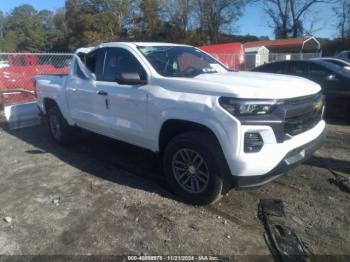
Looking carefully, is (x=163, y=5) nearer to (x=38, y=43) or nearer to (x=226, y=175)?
(x=38, y=43)

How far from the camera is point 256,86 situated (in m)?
3.98

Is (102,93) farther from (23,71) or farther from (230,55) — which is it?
(230,55)

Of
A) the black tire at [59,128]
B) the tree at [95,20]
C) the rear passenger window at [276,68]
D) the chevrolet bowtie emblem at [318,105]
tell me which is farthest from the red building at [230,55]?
the tree at [95,20]

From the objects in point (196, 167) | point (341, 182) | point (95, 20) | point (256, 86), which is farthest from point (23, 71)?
point (95, 20)

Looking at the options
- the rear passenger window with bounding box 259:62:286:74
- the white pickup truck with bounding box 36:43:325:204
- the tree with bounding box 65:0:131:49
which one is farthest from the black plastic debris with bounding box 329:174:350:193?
the tree with bounding box 65:0:131:49

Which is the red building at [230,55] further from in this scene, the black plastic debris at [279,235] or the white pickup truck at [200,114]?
the black plastic debris at [279,235]

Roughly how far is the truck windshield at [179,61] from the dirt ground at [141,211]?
1509mm

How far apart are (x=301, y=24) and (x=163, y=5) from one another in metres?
20.2

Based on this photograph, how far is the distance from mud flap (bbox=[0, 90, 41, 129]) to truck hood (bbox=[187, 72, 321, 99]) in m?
5.89

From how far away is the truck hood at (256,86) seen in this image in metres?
3.84

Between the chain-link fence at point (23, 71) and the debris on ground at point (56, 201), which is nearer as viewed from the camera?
the debris on ground at point (56, 201)

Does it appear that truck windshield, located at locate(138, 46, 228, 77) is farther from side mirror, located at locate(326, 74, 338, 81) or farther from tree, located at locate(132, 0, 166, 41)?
tree, located at locate(132, 0, 166, 41)

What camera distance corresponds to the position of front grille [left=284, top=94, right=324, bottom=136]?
3.98m

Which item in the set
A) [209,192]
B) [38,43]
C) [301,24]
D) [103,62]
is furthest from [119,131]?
[38,43]
